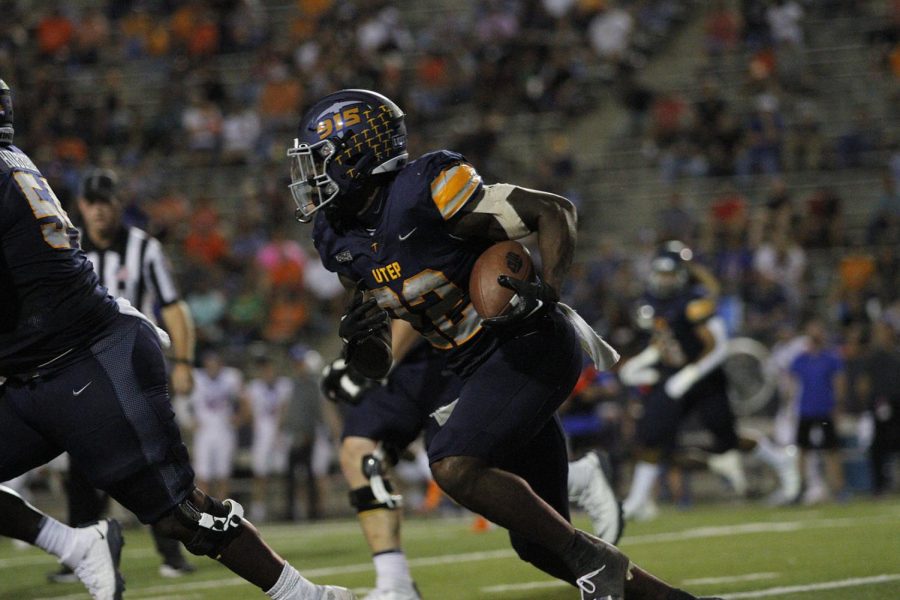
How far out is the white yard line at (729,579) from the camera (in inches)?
237

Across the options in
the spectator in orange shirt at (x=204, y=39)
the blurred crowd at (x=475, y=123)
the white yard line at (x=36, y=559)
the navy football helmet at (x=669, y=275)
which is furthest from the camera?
the spectator in orange shirt at (x=204, y=39)

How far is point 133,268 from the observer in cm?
713

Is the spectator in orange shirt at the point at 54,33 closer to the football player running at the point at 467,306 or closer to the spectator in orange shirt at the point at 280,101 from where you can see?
the spectator in orange shirt at the point at 280,101

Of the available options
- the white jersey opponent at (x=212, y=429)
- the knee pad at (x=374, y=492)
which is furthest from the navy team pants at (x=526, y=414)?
the white jersey opponent at (x=212, y=429)

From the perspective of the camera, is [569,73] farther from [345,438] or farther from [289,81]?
[345,438]

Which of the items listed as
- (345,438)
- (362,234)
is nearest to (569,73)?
(345,438)

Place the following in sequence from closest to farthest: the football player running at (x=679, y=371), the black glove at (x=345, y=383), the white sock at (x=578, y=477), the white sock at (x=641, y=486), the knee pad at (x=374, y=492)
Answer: the white sock at (x=578, y=477) → the knee pad at (x=374, y=492) → the black glove at (x=345, y=383) → the white sock at (x=641, y=486) → the football player running at (x=679, y=371)

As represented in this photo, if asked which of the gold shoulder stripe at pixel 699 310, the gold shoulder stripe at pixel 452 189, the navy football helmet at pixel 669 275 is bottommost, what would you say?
the gold shoulder stripe at pixel 699 310

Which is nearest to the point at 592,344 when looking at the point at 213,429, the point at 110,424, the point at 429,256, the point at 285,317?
the point at 429,256

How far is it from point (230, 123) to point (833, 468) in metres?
8.89

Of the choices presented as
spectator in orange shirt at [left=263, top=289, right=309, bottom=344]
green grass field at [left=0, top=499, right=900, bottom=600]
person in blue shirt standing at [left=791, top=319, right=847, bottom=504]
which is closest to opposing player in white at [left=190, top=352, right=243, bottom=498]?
spectator in orange shirt at [left=263, top=289, right=309, bottom=344]

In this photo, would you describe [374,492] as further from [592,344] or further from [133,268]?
[133,268]

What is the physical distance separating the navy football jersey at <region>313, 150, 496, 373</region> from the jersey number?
885 millimetres

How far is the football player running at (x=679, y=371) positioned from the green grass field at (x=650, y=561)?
0.66 meters
